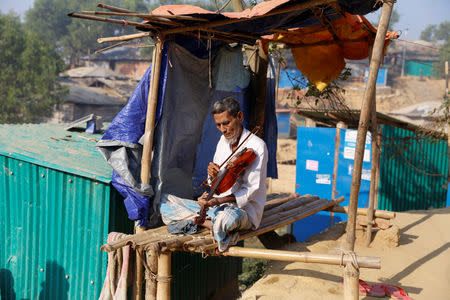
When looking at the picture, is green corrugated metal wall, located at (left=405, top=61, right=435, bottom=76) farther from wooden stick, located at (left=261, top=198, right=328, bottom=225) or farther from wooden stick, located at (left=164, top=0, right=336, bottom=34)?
wooden stick, located at (left=164, top=0, right=336, bottom=34)

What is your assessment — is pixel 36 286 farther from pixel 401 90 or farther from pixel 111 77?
pixel 401 90

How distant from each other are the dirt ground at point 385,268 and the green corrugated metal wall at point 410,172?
2.25m

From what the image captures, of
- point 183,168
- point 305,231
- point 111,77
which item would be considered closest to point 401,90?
point 111,77

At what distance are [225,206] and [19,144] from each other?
3397 mm

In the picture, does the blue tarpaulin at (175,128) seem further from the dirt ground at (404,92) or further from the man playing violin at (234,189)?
the dirt ground at (404,92)

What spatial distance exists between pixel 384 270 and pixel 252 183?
2.44 metres

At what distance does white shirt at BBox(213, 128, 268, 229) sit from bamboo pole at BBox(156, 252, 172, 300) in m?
0.79

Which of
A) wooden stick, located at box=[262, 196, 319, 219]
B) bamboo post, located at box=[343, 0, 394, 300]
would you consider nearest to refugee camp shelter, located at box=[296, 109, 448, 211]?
wooden stick, located at box=[262, 196, 319, 219]

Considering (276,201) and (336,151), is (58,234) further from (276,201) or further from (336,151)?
(336,151)

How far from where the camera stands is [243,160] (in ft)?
12.9

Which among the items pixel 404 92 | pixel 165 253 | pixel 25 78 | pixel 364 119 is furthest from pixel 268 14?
pixel 404 92

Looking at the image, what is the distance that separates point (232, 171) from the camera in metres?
3.96

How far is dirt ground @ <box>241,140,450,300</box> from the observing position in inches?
185

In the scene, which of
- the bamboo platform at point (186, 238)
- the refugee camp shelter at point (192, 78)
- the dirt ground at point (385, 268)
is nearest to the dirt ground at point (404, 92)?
the dirt ground at point (385, 268)
